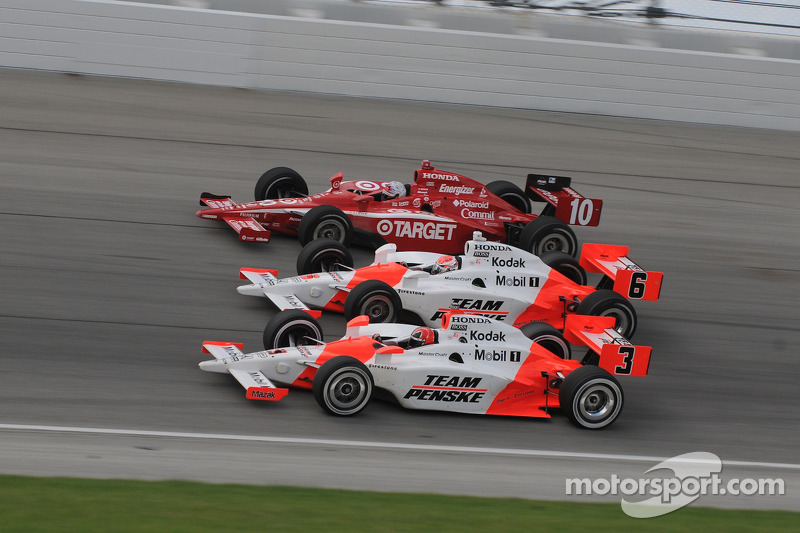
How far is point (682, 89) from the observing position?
778 inches

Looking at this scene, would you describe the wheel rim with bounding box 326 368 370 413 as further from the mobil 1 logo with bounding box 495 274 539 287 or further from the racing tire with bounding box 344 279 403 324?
the mobil 1 logo with bounding box 495 274 539 287

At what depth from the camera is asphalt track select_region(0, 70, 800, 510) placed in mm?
8062

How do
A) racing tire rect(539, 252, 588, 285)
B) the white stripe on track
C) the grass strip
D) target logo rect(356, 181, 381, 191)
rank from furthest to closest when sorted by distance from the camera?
target logo rect(356, 181, 381, 191), racing tire rect(539, 252, 588, 285), the white stripe on track, the grass strip

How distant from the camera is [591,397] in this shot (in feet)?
29.1

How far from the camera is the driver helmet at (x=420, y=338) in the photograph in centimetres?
887

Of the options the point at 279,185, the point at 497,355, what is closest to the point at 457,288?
the point at 497,355

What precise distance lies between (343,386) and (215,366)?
1140 mm

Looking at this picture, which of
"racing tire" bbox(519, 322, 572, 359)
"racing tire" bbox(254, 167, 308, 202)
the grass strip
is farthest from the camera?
"racing tire" bbox(254, 167, 308, 202)

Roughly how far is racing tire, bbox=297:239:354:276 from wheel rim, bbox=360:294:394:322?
1.10 metres

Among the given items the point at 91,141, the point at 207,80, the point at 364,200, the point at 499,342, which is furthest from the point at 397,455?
the point at 207,80

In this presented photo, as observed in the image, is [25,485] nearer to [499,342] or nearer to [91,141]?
[499,342]

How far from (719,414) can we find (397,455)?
10.7ft

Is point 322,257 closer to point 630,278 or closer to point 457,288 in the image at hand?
point 457,288

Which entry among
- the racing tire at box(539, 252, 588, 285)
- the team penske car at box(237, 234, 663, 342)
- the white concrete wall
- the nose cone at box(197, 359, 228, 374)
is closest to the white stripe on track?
the nose cone at box(197, 359, 228, 374)
